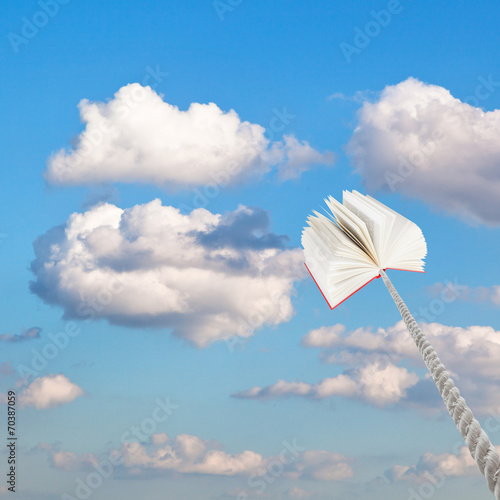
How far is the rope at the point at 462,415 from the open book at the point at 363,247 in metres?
3.40

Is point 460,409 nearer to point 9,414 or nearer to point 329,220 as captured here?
point 329,220

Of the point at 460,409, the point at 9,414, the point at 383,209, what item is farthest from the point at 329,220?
the point at 9,414

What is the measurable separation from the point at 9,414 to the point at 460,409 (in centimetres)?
2002

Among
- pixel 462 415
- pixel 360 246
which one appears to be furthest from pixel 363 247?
pixel 462 415

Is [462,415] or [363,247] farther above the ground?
[363,247]

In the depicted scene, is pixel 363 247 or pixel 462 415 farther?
pixel 363 247

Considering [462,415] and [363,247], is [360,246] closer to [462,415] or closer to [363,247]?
[363,247]

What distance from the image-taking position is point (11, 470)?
20969 mm

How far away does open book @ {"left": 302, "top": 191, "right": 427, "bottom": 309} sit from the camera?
1274cm

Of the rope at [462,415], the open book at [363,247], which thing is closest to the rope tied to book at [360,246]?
the open book at [363,247]

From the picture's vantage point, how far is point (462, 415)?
631 cm

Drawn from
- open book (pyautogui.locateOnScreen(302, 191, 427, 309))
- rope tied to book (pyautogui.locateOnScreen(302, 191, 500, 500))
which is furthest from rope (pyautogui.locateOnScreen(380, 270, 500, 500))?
open book (pyautogui.locateOnScreen(302, 191, 427, 309))

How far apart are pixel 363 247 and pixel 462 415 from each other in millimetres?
6953

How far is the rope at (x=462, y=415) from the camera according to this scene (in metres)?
5.22
